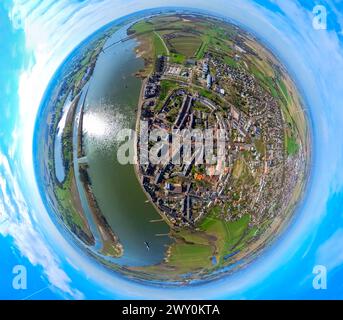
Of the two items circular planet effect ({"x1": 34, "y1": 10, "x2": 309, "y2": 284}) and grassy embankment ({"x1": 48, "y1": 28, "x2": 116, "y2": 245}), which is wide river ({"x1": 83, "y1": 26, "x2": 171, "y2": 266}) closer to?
circular planet effect ({"x1": 34, "y1": 10, "x2": 309, "y2": 284})

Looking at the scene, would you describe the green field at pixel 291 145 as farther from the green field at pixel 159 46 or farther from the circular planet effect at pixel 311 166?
the green field at pixel 159 46

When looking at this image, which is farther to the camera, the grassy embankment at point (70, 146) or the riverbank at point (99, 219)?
the grassy embankment at point (70, 146)

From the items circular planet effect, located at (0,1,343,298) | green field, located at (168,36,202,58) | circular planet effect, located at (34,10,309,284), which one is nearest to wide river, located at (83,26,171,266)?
circular planet effect, located at (34,10,309,284)

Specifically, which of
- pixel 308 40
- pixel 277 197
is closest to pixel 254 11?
pixel 308 40

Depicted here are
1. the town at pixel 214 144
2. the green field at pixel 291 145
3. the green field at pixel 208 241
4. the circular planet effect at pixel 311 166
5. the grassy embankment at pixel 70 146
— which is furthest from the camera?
the circular planet effect at pixel 311 166

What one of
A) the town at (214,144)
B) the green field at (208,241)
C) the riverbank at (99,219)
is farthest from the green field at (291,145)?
the riverbank at (99,219)
